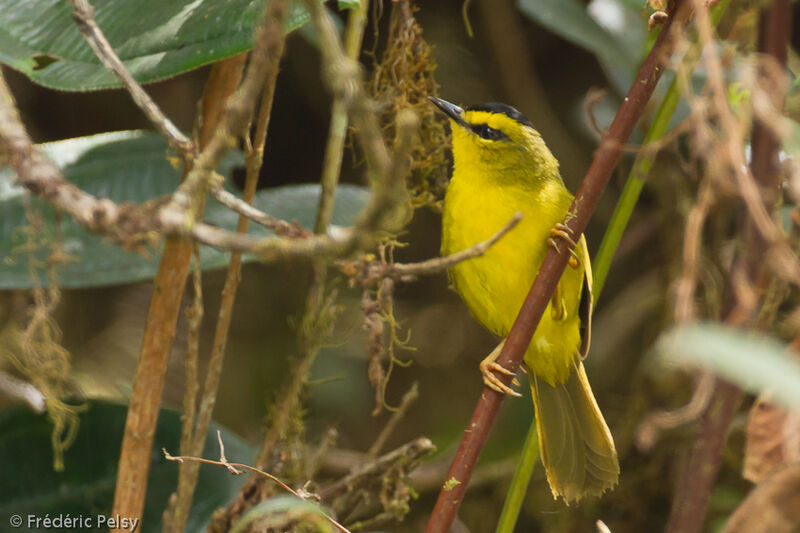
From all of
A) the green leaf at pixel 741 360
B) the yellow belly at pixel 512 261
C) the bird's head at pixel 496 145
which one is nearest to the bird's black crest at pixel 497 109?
the bird's head at pixel 496 145

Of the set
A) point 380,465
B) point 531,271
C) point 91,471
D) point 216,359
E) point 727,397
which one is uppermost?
point 531,271

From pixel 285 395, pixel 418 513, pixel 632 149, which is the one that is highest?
pixel 632 149

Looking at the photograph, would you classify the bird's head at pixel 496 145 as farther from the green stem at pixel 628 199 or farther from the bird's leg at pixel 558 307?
the green stem at pixel 628 199

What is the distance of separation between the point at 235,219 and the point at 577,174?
181cm

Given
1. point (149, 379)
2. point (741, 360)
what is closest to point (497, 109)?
point (149, 379)

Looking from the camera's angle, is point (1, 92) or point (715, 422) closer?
point (1, 92)

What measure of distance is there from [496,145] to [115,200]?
81 centimetres

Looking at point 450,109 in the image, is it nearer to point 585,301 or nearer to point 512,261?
point 512,261

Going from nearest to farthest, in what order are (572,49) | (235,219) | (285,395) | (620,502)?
(285,395), (235,219), (620,502), (572,49)

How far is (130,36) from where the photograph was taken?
134 centimetres

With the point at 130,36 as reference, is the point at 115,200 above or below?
below

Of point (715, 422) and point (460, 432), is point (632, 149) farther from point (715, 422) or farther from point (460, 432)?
point (460, 432)

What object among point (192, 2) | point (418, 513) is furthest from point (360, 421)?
point (192, 2)

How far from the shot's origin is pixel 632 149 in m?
0.94
